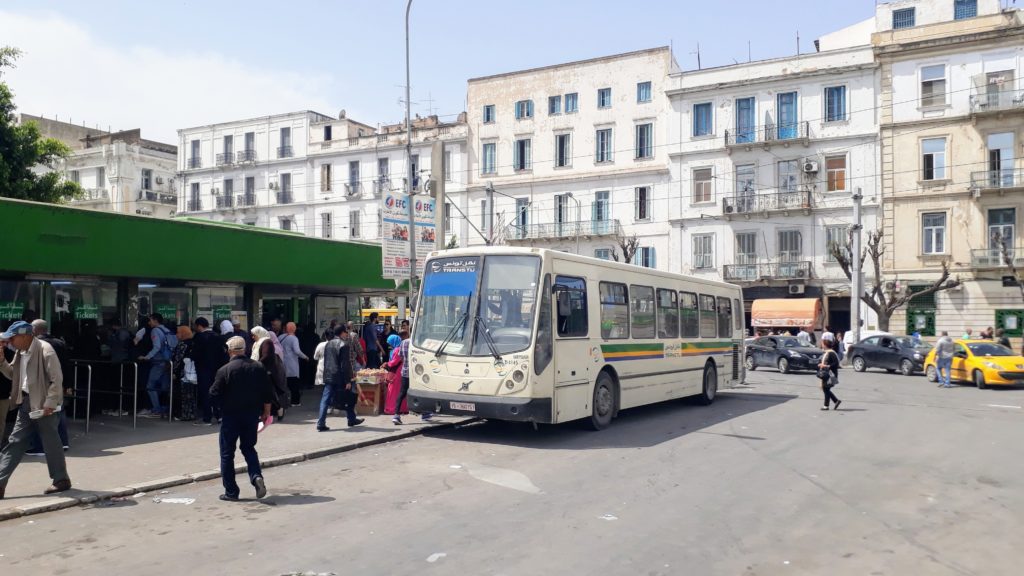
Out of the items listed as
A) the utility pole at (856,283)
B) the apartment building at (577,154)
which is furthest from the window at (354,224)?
the utility pole at (856,283)

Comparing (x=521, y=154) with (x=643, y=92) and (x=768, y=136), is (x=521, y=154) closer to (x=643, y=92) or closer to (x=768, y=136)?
(x=643, y=92)

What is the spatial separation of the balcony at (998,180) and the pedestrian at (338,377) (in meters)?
37.2

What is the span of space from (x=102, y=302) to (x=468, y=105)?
3988cm

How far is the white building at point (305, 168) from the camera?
54.2 meters

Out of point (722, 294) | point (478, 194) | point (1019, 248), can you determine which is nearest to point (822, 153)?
point (1019, 248)

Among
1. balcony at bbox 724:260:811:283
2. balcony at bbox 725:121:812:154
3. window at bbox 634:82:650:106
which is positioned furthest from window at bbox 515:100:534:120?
balcony at bbox 724:260:811:283

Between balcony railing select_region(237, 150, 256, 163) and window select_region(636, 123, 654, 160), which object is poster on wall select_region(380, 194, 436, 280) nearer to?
window select_region(636, 123, 654, 160)

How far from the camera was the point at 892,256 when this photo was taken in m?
43.0

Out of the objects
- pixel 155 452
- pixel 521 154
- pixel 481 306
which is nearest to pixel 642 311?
pixel 481 306

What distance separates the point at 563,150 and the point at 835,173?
51.8ft

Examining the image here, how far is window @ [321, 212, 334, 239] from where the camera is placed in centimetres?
5644

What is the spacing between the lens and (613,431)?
14242mm

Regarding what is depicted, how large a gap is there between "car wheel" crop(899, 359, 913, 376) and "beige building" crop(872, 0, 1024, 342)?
41.3 feet

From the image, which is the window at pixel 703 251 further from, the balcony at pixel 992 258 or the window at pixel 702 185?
the balcony at pixel 992 258
